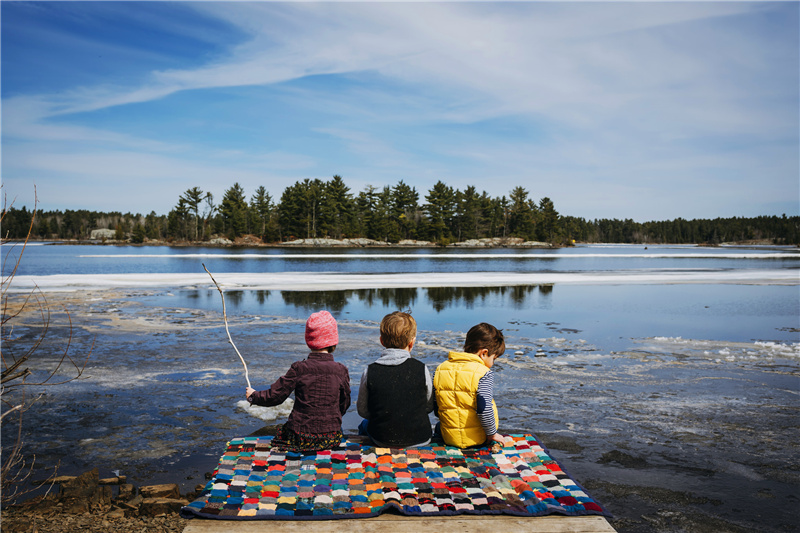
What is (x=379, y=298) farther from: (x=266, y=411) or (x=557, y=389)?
(x=266, y=411)

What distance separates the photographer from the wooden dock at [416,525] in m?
3.21

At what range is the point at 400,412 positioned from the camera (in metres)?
4.30

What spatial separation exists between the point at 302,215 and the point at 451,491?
4246 inches

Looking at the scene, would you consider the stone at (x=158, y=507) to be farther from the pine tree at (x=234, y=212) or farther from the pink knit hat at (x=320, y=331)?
the pine tree at (x=234, y=212)

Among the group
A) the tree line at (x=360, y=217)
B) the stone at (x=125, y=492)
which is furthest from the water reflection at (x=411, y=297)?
the tree line at (x=360, y=217)

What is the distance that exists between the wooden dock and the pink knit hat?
4.35 feet

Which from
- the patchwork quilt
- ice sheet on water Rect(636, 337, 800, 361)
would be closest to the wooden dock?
the patchwork quilt

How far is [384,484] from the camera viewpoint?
12.2 ft

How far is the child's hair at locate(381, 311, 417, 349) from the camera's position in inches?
167

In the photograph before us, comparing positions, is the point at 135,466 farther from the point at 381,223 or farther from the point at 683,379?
the point at 381,223

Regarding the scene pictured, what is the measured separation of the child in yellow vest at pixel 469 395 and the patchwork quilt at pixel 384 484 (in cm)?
12

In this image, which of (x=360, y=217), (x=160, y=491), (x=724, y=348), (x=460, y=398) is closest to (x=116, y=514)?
(x=160, y=491)

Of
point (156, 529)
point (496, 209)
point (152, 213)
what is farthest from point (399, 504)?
point (152, 213)

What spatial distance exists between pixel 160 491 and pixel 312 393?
131 cm
